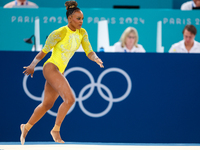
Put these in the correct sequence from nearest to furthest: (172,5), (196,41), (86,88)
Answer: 1. (86,88)
2. (196,41)
3. (172,5)

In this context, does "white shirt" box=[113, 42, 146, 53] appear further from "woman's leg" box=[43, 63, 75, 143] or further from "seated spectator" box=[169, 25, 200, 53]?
"woman's leg" box=[43, 63, 75, 143]

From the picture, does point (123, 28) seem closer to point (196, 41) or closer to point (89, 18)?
point (89, 18)

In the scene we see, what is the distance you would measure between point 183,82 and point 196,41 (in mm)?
1784

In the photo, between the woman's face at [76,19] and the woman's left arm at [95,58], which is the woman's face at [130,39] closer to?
the woman's left arm at [95,58]

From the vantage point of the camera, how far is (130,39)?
6.42 metres

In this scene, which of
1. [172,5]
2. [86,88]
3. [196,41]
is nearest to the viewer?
[86,88]

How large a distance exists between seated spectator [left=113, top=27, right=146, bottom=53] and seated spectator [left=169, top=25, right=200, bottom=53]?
713 mm

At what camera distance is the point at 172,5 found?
9539 mm

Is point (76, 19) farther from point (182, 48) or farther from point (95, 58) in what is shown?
point (182, 48)

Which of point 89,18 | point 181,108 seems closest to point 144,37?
point 89,18

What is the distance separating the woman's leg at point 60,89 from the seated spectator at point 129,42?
2.65 metres

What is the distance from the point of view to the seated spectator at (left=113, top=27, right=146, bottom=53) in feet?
21.0

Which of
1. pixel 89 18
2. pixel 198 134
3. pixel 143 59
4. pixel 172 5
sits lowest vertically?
pixel 198 134

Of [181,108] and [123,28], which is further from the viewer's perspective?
[123,28]
